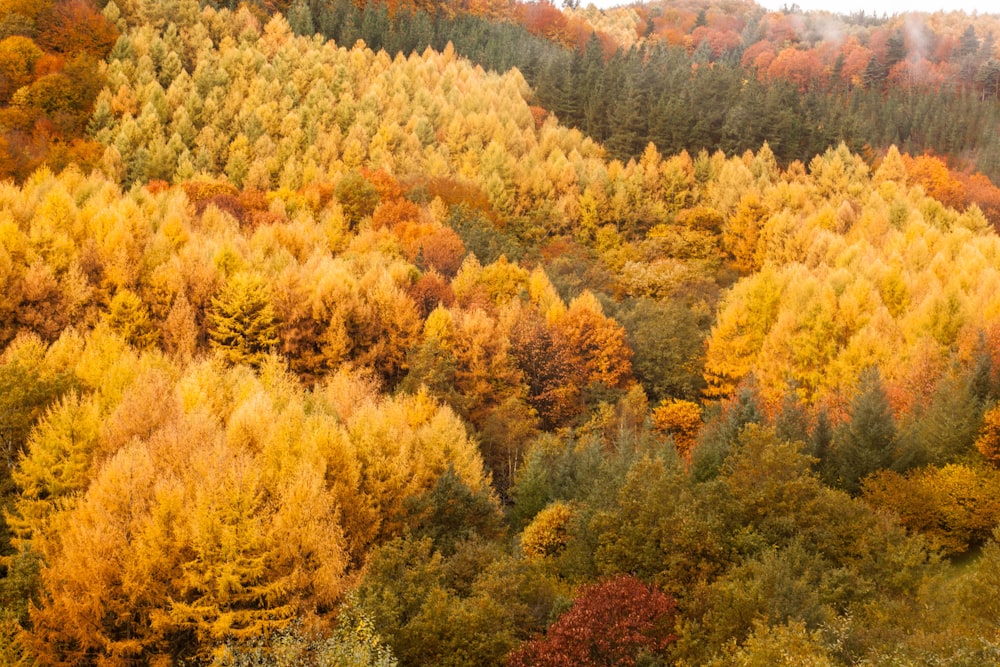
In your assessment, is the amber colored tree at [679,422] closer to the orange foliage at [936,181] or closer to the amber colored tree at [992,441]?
the amber colored tree at [992,441]

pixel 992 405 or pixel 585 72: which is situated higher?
pixel 585 72

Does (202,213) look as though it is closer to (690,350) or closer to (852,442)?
(690,350)

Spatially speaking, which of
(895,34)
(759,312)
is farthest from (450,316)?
(895,34)

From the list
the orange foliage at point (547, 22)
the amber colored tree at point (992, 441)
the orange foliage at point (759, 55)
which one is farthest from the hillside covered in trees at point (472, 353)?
the orange foliage at point (759, 55)

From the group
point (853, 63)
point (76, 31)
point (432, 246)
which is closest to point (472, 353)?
point (432, 246)

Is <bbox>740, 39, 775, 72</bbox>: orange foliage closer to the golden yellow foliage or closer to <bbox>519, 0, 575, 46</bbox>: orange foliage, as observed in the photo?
<bbox>519, 0, 575, 46</bbox>: orange foliage

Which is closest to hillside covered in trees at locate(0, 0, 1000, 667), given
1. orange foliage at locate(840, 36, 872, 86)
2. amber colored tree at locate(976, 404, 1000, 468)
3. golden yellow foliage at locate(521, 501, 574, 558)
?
golden yellow foliage at locate(521, 501, 574, 558)
